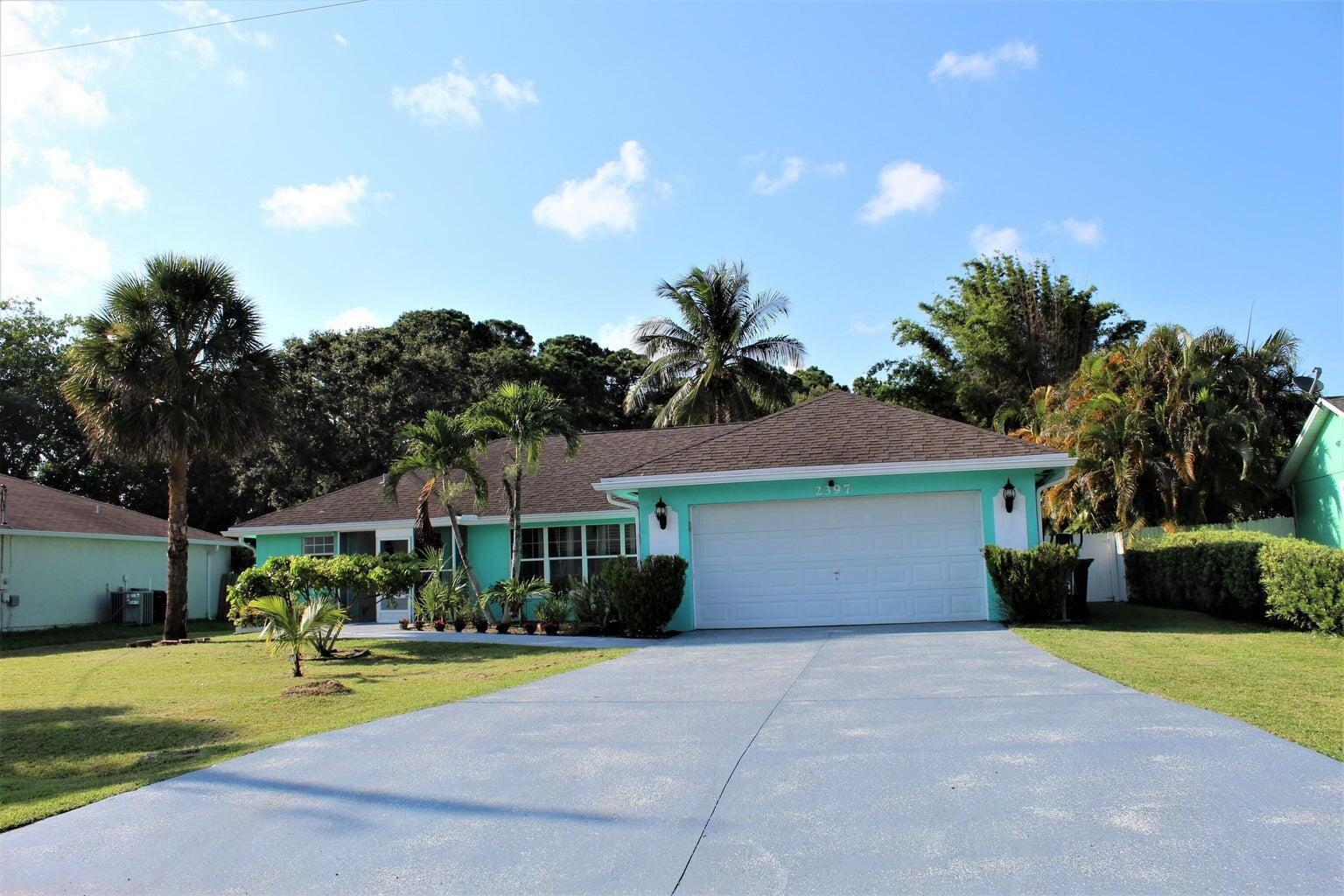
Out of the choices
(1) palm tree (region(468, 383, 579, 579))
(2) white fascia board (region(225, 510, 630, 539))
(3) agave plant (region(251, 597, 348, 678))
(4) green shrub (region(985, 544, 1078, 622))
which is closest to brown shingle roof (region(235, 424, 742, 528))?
(2) white fascia board (region(225, 510, 630, 539))

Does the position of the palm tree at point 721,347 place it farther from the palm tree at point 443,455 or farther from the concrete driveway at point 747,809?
the concrete driveway at point 747,809

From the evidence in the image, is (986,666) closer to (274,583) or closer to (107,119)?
(274,583)

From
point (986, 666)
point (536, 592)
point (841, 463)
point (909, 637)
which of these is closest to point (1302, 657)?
point (986, 666)

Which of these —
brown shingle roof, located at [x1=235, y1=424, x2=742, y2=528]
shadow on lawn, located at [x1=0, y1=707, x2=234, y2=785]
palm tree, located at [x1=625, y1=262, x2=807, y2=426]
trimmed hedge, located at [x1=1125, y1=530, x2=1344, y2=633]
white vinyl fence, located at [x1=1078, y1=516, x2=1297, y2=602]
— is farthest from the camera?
palm tree, located at [x1=625, y1=262, x2=807, y2=426]

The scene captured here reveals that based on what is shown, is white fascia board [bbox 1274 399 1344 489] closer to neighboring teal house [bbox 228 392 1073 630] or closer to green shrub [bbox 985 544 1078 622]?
neighboring teal house [bbox 228 392 1073 630]

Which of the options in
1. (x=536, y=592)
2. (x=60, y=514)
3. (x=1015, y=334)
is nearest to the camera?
(x=536, y=592)

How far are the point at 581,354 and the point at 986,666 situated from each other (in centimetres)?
3245

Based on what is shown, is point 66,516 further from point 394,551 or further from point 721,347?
point 721,347

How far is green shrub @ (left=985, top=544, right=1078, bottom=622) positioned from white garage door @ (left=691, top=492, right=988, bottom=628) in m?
0.86

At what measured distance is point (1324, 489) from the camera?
2136cm

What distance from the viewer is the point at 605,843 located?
15.2 feet

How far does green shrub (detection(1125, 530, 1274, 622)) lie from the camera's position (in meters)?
14.0

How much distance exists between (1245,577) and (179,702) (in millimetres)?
14313

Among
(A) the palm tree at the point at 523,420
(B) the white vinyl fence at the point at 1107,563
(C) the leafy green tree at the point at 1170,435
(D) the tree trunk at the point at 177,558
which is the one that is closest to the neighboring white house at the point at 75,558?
(D) the tree trunk at the point at 177,558
